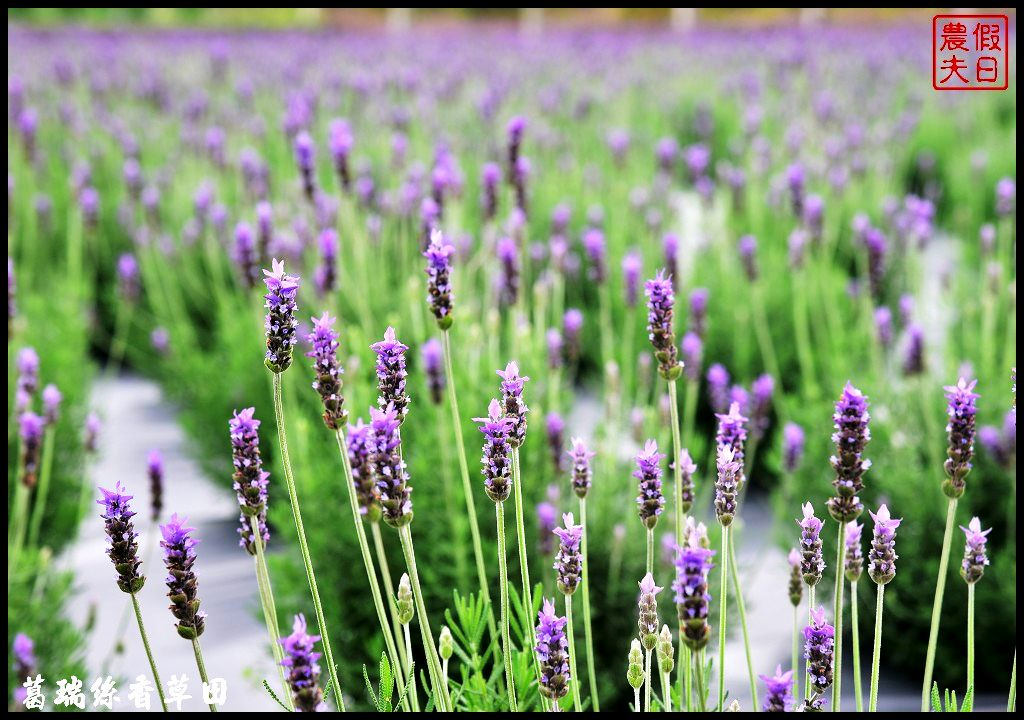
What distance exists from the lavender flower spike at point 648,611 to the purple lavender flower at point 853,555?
0.25 metres

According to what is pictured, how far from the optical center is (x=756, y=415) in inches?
97.9

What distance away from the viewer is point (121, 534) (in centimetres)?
113

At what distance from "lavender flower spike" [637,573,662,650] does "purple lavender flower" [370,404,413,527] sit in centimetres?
29

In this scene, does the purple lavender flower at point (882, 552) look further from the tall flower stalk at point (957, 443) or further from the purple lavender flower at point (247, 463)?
the purple lavender flower at point (247, 463)

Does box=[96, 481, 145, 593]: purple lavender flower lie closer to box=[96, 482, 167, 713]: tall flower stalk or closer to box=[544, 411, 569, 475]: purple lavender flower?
box=[96, 482, 167, 713]: tall flower stalk

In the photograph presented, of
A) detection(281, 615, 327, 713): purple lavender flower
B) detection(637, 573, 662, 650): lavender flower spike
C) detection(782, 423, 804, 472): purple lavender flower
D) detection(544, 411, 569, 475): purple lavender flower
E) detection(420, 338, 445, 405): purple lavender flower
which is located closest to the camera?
detection(281, 615, 327, 713): purple lavender flower

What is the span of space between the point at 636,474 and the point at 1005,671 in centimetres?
163

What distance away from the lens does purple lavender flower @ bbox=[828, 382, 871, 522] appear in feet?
3.63

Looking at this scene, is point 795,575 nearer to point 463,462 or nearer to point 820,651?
point 820,651

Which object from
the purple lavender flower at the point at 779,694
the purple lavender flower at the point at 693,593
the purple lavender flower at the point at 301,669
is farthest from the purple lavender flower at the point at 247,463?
the purple lavender flower at the point at 779,694

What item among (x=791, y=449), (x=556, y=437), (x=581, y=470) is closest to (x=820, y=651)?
(x=581, y=470)

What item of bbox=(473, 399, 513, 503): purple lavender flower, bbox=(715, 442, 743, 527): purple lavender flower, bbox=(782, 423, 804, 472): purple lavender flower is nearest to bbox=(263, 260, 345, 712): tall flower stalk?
bbox=(473, 399, 513, 503): purple lavender flower

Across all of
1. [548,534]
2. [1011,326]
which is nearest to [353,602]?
[548,534]

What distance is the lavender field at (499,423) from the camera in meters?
1.21
